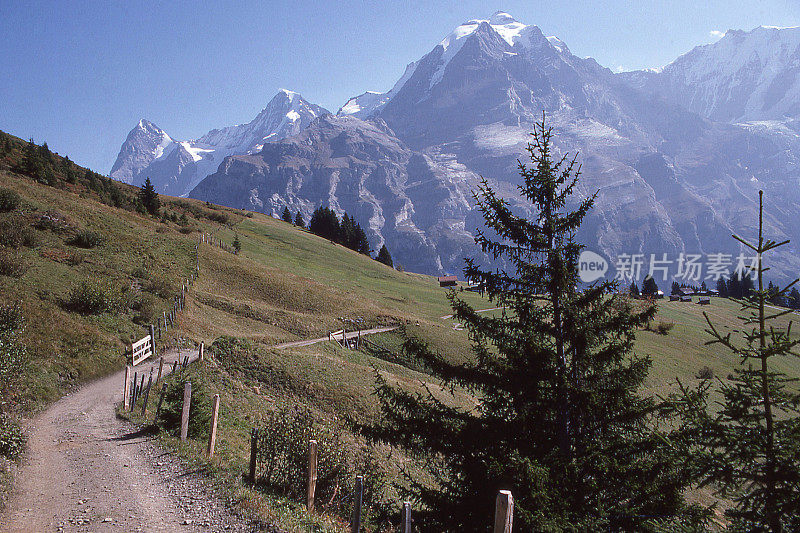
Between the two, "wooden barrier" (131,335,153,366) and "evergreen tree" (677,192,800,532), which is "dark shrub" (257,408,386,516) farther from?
"wooden barrier" (131,335,153,366)

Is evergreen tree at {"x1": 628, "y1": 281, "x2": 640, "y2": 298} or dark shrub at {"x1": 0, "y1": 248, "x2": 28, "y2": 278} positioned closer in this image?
evergreen tree at {"x1": 628, "y1": 281, "x2": 640, "y2": 298}

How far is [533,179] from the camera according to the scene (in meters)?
10.9

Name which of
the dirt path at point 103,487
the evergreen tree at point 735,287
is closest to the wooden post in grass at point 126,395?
the dirt path at point 103,487

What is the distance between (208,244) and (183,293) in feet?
80.3

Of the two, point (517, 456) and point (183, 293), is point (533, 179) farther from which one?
point (183, 293)

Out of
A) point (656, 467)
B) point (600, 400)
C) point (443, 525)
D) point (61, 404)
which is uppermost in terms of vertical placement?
point (600, 400)

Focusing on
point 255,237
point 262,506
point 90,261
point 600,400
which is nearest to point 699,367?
point 600,400

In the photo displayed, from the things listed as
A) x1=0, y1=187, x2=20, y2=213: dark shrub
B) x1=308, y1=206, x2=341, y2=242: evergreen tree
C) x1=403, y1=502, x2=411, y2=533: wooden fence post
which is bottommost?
x1=403, y1=502, x2=411, y2=533: wooden fence post

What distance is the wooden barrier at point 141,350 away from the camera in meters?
24.9

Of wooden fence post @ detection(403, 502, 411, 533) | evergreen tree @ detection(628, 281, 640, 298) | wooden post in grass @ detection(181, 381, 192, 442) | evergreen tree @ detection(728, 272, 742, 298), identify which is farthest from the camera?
evergreen tree @ detection(728, 272, 742, 298)

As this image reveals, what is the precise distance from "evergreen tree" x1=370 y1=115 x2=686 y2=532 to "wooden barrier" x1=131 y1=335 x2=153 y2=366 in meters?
19.9

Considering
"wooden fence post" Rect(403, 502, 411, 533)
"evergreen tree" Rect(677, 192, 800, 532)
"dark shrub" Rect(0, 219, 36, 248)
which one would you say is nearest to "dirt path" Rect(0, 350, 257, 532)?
"wooden fence post" Rect(403, 502, 411, 533)

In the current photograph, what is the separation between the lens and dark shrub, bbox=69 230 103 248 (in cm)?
3816

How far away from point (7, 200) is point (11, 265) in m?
14.5
